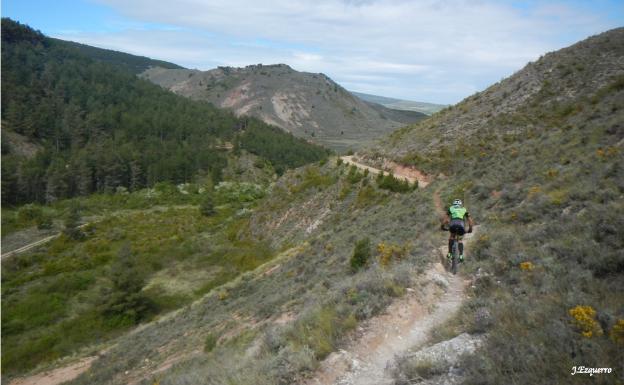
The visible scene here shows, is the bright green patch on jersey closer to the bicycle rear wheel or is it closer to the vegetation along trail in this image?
the bicycle rear wheel

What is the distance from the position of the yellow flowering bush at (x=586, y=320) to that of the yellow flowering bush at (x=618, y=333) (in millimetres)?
177

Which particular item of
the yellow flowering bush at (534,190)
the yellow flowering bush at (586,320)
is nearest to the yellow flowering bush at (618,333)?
the yellow flowering bush at (586,320)

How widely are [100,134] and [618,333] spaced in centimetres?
12662

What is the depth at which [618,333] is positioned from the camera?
4.41 meters

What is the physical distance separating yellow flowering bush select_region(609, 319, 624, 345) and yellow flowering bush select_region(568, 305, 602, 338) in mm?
177

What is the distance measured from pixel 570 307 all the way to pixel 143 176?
97.3 m

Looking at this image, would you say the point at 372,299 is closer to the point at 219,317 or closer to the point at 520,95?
the point at 219,317

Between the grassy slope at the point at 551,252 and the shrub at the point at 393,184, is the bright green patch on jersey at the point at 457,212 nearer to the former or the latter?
the grassy slope at the point at 551,252

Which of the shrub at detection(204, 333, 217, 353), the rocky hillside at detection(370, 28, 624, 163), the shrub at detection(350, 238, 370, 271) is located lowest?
the shrub at detection(204, 333, 217, 353)

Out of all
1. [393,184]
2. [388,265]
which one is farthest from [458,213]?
[393,184]

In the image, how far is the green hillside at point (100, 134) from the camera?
83.1 meters

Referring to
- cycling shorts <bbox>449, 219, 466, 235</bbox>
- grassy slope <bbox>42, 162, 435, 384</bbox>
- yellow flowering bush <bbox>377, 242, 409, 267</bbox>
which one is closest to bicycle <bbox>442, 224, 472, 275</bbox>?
cycling shorts <bbox>449, 219, 466, 235</bbox>

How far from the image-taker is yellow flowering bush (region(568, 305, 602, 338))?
15.2 ft

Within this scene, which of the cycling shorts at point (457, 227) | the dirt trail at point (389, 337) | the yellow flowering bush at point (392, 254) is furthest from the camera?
the yellow flowering bush at point (392, 254)
